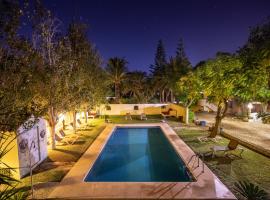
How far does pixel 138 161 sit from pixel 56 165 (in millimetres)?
3969

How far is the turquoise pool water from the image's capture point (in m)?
9.78

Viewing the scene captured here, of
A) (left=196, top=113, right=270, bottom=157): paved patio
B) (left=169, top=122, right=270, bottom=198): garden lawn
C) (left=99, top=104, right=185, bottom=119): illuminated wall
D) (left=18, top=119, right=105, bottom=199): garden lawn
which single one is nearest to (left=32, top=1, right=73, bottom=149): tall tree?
(left=18, top=119, right=105, bottom=199): garden lawn

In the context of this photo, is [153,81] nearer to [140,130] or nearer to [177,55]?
[177,55]

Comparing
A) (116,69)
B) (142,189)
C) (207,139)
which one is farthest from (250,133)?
(116,69)

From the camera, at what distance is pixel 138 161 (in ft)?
40.0

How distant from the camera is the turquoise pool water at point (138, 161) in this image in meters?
9.78

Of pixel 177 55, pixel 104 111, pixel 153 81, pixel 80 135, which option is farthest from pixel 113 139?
pixel 177 55

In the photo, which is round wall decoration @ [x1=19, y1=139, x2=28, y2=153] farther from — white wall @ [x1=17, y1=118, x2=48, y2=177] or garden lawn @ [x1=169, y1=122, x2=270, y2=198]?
garden lawn @ [x1=169, y1=122, x2=270, y2=198]

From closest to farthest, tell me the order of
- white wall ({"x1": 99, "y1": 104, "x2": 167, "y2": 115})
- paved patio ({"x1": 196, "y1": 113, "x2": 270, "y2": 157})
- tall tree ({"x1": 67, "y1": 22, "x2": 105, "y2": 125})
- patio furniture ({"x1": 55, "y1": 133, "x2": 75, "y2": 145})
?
paved patio ({"x1": 196, "y1": 113, "x2": 270, "y2": 157}), tall tree ({"x1": 67, "y1": 22, "x2": 105, "y2": 125}), patio furniture ({"x1": 55, "y1": 133, "x2": 75, "y2": 145}), white wall ({"x1": 99, "y1": 104, "x2": 167, "y2": 115})

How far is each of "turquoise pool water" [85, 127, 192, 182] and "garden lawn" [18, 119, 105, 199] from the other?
108 centimetres

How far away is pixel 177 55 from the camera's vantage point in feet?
144

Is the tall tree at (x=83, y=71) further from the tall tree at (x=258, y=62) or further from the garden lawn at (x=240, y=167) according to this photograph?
the tall tree at (x=258, y=62)

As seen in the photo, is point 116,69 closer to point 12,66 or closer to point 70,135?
point 70,135

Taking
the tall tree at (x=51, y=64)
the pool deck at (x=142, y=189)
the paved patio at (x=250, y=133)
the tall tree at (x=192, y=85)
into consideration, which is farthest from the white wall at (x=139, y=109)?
the pool deck at (x=142, y=189)
